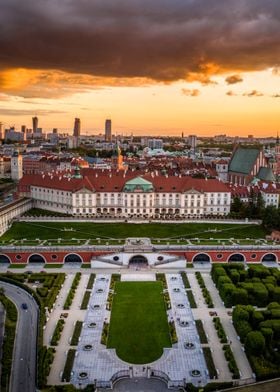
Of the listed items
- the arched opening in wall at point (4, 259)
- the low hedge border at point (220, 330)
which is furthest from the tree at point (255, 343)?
the arched opening in wall at point (4, 259)

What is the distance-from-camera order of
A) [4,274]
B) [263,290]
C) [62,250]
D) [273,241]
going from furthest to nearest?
[273,241], [62,250], [4,274], [263,290]

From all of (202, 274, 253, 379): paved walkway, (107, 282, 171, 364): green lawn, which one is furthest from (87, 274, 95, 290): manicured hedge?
(202, 274, 253, 379): paved walkway

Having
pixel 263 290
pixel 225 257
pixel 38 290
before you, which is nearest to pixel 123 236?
pixel 225 257

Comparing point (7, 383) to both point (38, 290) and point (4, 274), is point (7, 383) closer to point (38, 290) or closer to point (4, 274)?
point (38, 290)

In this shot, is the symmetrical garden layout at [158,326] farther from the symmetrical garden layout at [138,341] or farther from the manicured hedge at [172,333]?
the manicured hedge at [172,333]

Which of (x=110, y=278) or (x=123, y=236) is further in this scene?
(x=123, y=236)

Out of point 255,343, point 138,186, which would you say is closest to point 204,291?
point 255,343
